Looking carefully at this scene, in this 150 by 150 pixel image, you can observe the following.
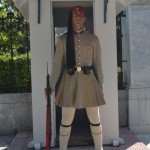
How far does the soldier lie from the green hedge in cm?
251

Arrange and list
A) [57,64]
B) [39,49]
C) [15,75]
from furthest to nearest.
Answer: [15,75]
[39,49]
[57,64]

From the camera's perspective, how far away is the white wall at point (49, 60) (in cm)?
588

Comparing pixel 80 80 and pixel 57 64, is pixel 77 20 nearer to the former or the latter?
pixel 57 64

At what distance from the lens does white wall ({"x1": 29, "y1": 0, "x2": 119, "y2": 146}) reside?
5.88m

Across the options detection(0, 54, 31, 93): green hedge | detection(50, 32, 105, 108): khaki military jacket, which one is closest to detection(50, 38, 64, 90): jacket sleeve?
detection(50, 32, 105, 108): khaki military jacket

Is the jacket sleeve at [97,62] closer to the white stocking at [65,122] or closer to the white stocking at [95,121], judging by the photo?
the white stocking at [95,121]

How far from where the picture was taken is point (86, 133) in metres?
6.48

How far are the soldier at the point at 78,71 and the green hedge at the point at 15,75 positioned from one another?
251cm

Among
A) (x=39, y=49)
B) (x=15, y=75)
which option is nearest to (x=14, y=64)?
(x=15, y=75)

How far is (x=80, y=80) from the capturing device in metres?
5.05

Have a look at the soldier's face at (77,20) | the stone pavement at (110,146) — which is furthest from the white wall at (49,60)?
the soldier's face at (77,20)

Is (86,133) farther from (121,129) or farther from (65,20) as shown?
(65,20)

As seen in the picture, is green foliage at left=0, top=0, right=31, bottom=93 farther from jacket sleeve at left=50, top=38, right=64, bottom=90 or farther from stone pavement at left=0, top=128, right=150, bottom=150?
jacket sleeve at left=50, top=38, right=64, bottom=90

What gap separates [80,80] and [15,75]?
2.81m
